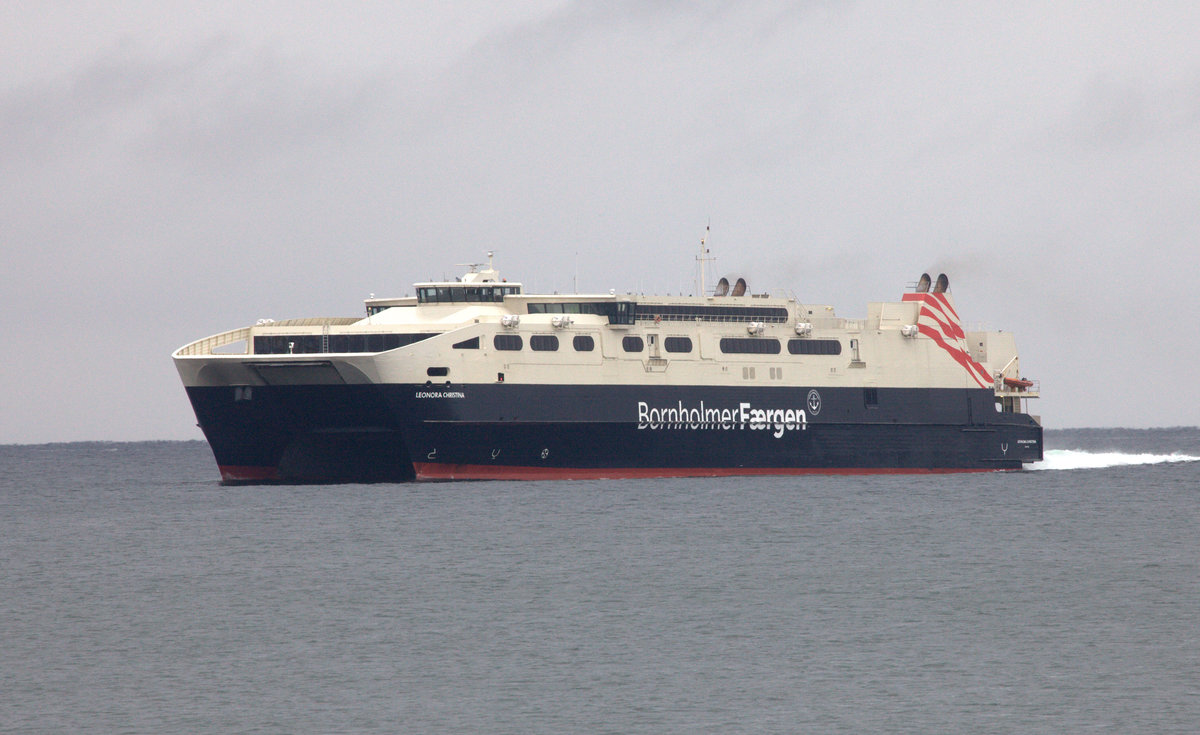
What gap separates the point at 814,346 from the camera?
190ft

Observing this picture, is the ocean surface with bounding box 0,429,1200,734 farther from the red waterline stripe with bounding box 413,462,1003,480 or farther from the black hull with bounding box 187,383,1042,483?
the black hull with bounding box 187,383,1042,483

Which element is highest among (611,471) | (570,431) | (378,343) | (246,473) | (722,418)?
(378,343)

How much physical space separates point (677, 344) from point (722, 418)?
3212 millimetres

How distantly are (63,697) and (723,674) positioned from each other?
1045 cm

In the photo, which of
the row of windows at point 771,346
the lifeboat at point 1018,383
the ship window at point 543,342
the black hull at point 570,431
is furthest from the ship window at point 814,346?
the lifeboat at point 1018,383

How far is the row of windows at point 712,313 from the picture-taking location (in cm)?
5569

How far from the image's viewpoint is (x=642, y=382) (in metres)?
54.2

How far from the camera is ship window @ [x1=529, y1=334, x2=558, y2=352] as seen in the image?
172 feet

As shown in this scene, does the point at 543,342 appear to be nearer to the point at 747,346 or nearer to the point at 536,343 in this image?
the point at 536,343

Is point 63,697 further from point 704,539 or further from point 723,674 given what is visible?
point 704,539

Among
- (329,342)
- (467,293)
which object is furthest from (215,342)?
(467,293)

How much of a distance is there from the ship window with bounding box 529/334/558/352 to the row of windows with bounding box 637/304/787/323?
12.9 feet

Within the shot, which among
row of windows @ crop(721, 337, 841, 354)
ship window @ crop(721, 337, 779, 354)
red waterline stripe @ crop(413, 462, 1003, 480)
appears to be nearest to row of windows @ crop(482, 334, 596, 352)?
red waterline stripe @ crop(413, 462, 1003, 480)

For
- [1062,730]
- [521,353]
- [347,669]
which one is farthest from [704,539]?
[1062,730]
